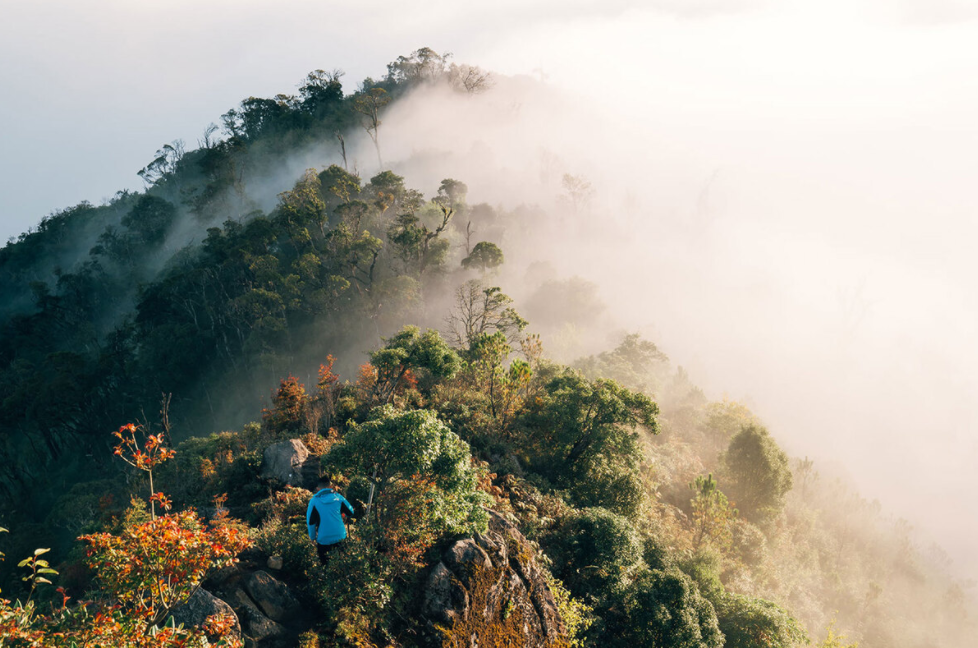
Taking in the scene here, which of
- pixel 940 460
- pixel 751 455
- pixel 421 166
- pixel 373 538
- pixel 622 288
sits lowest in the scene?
pixel 940 460

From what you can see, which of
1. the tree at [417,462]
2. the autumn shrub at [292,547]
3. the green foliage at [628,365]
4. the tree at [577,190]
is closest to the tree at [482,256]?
the green foliage at [628,365]

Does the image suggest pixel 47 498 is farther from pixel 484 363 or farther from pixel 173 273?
pixel 484 363

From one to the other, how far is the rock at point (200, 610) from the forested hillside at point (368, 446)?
0.53 ft

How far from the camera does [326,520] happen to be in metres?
10.1

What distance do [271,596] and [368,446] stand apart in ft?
11.8

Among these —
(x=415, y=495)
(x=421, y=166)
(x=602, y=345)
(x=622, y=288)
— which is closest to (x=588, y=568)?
(x=415, y=495)

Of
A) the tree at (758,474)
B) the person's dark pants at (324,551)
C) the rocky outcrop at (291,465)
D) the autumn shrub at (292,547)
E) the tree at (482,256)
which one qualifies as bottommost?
the tree at (758,474)

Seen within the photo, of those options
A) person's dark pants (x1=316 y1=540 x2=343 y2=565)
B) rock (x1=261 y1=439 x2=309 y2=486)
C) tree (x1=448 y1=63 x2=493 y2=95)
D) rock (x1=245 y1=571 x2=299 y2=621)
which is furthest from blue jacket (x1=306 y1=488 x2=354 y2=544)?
tree (x1=448 y1=63 x2=493 y2=95)

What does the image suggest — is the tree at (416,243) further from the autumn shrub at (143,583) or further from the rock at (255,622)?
the autumn shrub at (143,583)

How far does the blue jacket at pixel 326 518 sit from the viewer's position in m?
10.1

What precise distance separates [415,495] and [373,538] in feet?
4.26

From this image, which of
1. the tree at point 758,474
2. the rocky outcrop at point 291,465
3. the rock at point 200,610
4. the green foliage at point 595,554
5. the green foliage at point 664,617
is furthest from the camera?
the tree at point 758,474

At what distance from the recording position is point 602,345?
218 ft

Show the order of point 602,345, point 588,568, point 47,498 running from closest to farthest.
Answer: point 588,568
point 47,498
point 602,345
